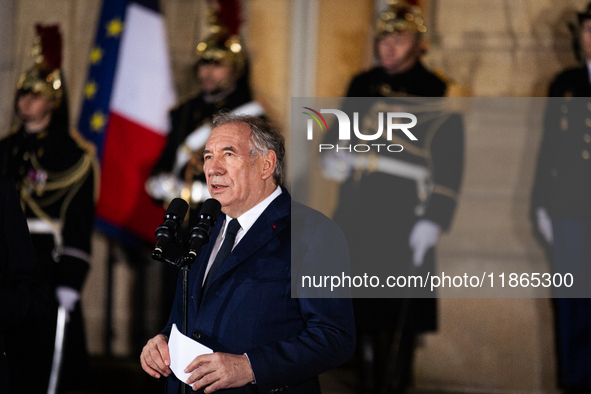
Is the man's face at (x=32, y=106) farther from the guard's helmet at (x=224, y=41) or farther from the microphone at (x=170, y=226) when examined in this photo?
the microphone at (x=170, y=226)

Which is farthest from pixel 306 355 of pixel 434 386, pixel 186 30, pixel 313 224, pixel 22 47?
pixel 22 47

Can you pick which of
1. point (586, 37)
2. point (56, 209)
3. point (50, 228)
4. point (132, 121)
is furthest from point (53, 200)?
point (586, 37)

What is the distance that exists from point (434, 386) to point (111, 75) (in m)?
3.07

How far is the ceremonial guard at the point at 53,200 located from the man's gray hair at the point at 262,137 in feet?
7.56

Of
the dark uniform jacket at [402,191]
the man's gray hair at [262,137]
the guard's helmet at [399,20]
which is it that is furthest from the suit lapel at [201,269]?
the guard's helmet at [399,20]

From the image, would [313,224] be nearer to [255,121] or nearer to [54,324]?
[255,121]

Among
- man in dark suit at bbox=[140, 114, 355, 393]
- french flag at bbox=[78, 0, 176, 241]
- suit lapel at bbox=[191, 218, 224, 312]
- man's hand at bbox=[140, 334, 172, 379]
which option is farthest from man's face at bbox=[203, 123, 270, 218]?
french flag at bbox=[78, 0, 176, 241]

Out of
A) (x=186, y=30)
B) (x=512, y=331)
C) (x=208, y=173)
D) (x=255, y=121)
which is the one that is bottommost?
(x=512, y=331)

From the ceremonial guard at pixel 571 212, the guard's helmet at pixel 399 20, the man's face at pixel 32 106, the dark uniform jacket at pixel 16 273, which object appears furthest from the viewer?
the man's face at pixel 32 106

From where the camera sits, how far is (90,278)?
199 inches

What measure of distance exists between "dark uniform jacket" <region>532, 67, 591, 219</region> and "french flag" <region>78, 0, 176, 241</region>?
96.6 inches

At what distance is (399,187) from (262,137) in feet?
6.50

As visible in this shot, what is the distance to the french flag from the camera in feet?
15.0

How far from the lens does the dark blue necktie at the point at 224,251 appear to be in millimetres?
1810
